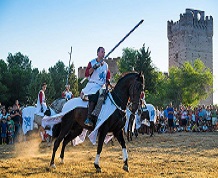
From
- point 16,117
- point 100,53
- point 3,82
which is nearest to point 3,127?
point 16,117

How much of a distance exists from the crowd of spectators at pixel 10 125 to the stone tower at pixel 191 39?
66.9 meters

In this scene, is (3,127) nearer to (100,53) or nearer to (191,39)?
(100,53)

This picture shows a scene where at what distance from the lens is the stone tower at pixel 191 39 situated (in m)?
83.4

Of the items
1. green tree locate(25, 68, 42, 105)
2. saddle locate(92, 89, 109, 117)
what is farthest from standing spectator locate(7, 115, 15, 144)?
green tree locate(25, 68, 42, 105)

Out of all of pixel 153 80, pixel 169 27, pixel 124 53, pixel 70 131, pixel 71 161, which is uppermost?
pixel 169 27

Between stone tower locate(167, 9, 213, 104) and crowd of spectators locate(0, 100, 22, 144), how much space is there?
66.9 m

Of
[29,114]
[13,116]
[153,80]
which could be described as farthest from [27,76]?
[29,114]

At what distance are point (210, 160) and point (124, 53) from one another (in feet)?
182

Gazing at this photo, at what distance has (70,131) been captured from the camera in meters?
10.2

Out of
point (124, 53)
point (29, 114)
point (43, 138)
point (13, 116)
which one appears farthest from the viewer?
point (124, 53)

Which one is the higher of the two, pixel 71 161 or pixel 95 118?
pixel 95 118

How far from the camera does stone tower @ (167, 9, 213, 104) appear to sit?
83438 mm

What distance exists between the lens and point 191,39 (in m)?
84.4

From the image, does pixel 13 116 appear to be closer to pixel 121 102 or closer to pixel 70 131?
pixel 70 131
